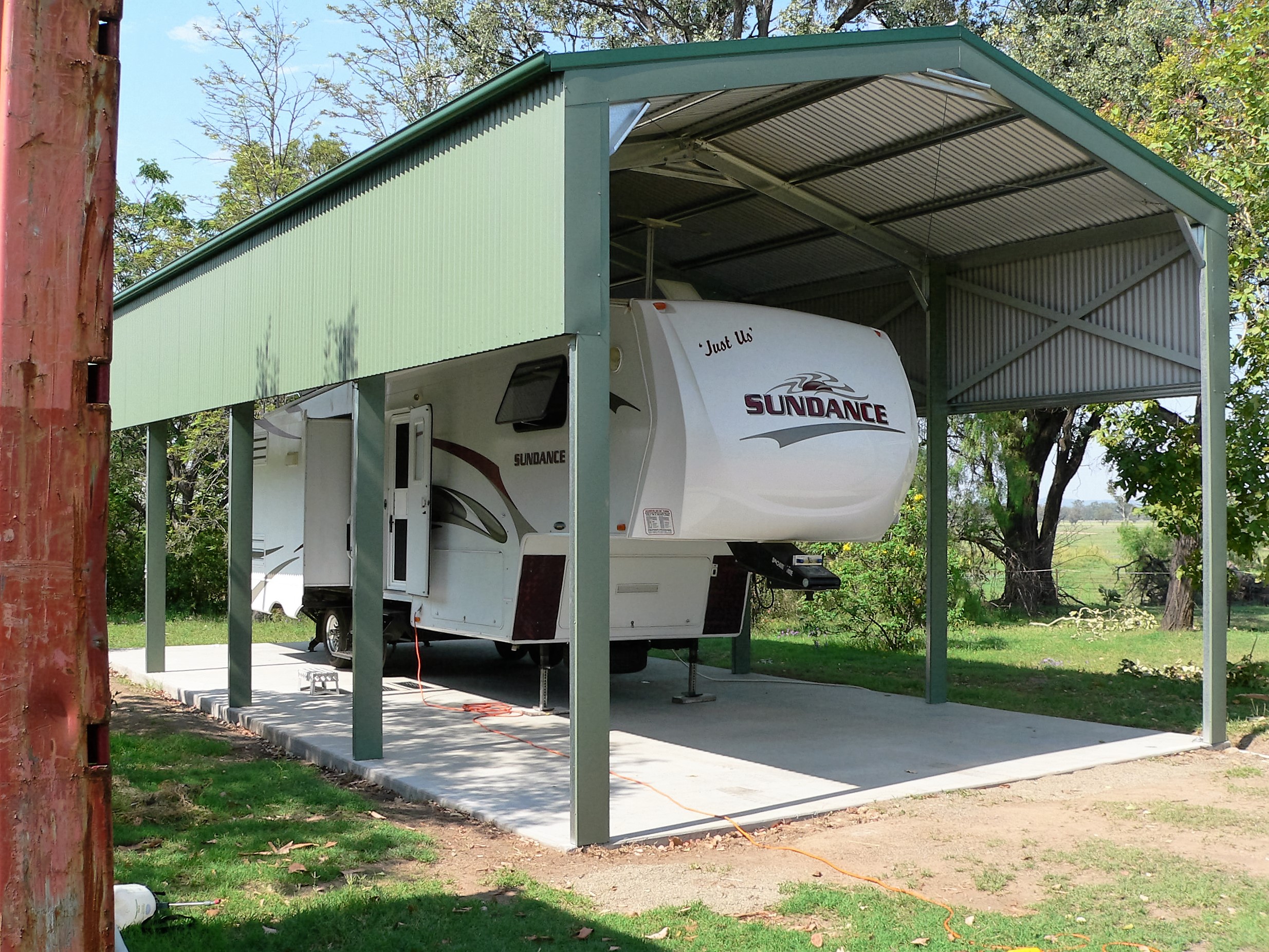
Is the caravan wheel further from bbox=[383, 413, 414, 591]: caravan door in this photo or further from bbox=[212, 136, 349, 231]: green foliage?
Answer: bbox=[212, 136, 349, 231]: green foliage

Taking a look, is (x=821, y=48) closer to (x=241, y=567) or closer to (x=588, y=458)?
(x=588, y=458)

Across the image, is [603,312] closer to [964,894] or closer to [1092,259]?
[964,894]

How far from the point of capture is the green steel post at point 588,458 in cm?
598

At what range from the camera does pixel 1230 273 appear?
504 inches

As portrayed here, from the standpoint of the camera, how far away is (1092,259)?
10062 millimetres

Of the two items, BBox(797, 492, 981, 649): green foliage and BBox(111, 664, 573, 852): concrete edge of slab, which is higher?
BBox(797, 492, 981, 649): green foliage

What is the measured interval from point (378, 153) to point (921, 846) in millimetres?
5551

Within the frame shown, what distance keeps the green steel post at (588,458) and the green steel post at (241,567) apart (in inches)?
199

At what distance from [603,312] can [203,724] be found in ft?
19.8

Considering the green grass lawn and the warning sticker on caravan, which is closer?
the green grass lawn

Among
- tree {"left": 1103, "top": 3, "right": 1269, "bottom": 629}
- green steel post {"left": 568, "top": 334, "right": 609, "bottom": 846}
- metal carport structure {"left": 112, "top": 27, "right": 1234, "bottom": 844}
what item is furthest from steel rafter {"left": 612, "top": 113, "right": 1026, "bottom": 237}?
tree {"left": 1103, "top": 3, "right": 1269, "bottom": 629}

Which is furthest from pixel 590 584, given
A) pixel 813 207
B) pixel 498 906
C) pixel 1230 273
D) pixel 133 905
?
pixel 1230 273

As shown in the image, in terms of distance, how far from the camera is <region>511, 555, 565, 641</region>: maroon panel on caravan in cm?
961

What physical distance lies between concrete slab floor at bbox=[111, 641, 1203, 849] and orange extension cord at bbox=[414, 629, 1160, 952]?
7 centimetres
